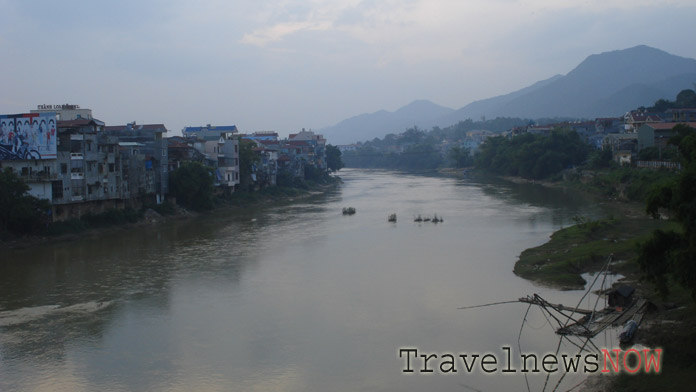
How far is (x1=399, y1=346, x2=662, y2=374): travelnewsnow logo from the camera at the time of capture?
719 cm

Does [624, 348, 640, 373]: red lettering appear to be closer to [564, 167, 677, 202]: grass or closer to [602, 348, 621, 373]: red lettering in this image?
[602, 348, 621, 373]: red lettering

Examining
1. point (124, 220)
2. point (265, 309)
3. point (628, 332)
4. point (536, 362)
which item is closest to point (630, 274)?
point (628, 332)

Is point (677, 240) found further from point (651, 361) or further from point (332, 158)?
point (332, 158)

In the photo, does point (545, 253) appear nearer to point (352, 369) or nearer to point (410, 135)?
point (352, 369)

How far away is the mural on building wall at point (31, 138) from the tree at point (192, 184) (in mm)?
5711

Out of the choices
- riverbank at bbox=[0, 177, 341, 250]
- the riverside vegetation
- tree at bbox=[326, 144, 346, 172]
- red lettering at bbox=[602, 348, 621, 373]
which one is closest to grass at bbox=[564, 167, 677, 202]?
red lettering at bbox=[602, 348, 621, 373]

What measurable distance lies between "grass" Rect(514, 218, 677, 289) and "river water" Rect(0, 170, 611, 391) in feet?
1.50

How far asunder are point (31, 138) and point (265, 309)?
10458 millimetres

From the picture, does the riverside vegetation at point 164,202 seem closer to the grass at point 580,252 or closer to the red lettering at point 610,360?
the grass at point 580,252

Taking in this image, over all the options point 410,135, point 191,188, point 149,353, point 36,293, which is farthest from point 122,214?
point 410,135

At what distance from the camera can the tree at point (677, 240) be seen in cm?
677

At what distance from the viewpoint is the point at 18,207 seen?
616 inches

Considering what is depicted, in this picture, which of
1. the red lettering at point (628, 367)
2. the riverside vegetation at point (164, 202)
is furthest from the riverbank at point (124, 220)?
the red lettering at point (628, 367)

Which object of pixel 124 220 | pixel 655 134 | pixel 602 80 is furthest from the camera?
pixel 602 80
